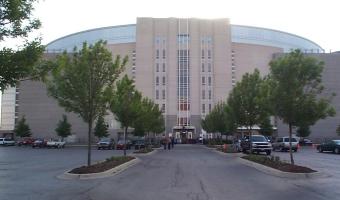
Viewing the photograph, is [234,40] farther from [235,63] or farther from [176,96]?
[176,96]

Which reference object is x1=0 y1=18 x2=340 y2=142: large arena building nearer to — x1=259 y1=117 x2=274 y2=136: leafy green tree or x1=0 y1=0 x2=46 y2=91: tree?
x1=259 y1=117 x2=274 y2=136: leafy green tree

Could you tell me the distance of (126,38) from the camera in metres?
123

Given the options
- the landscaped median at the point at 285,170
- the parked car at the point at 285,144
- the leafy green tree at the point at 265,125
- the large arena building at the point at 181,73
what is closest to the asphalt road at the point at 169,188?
the landscaped median at the point at 285,170

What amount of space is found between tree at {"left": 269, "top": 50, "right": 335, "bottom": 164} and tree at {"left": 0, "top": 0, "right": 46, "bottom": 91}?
13.8 m

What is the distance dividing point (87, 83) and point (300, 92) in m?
10.3

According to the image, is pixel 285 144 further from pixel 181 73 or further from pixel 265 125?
pixel 181 73

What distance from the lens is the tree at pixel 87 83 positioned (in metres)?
22.3

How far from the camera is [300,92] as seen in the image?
22234 mm

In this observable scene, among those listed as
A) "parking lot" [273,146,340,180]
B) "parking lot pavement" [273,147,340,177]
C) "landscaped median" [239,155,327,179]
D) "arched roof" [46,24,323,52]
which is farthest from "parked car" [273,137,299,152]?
"arched roof" [46,24,323,52]

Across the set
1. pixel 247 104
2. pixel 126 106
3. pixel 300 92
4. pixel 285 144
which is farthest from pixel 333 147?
pixel 300 92

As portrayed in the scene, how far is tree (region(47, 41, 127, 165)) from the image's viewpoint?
2233 centimetres

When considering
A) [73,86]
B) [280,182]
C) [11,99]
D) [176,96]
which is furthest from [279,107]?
[11,99]

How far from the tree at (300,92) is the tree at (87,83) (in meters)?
8.25

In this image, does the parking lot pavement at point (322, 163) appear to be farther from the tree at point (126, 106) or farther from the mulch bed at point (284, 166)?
the tree at point (126, 106)
